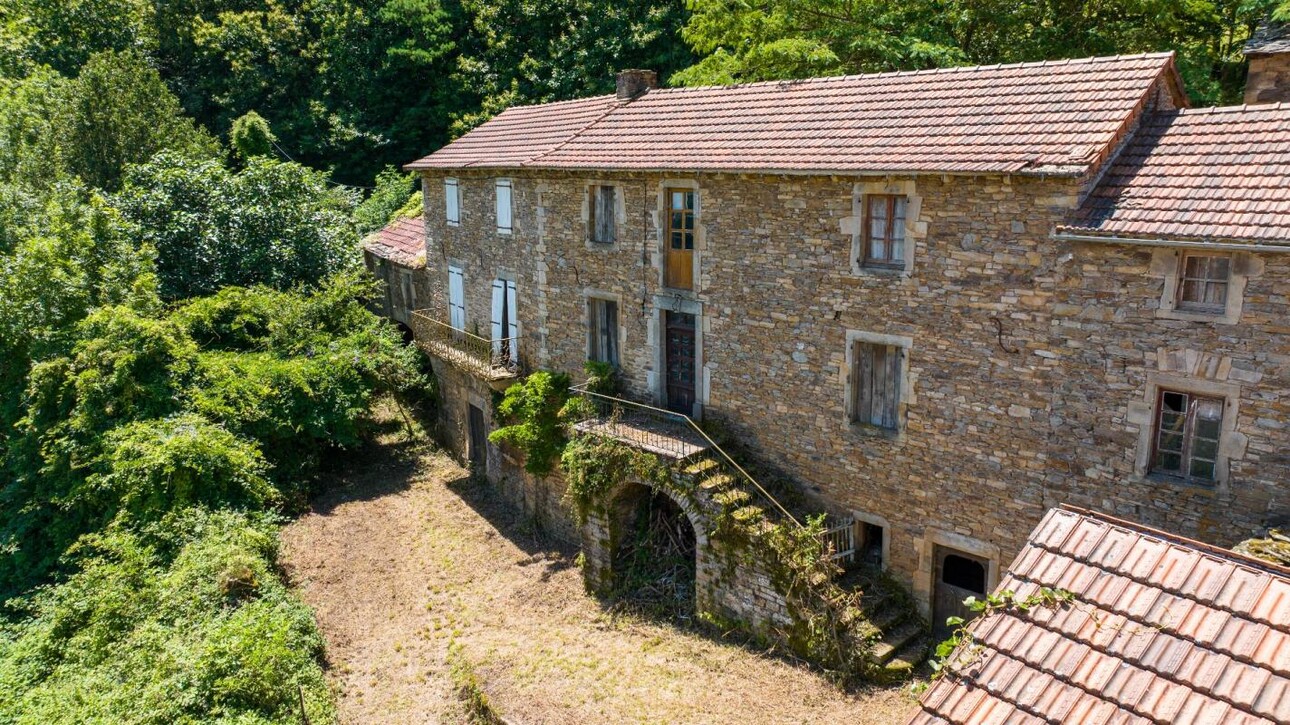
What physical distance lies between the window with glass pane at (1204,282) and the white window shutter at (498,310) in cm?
1386

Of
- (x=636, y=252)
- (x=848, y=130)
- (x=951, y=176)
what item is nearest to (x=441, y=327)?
(x=636, y=252)

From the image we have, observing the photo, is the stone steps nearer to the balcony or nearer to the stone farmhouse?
the stone farmhouse

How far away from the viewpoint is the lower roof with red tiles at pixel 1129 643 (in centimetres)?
564

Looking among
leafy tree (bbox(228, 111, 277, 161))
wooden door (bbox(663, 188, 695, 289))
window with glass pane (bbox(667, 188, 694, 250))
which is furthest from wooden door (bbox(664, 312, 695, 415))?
leafy tree (bbox(228, 111, 277, 161))

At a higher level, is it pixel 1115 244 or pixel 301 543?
pixel 1115 244

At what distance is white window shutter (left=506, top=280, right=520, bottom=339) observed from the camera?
20109 millimetres

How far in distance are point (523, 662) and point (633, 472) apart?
357cm

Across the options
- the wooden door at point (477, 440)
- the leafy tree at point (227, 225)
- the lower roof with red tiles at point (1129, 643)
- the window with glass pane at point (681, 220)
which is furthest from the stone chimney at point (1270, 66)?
the leafy tree at point (227, 225)

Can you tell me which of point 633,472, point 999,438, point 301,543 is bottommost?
point 301,543

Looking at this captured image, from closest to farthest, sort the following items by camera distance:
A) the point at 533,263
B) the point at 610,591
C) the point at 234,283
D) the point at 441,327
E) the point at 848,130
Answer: the point at 848,130
the point at 610,591
the point at 533,263
the point at 441,327
the point at 234,283

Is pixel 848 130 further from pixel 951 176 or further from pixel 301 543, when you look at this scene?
pixel 301 543

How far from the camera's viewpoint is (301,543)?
19.5 metres

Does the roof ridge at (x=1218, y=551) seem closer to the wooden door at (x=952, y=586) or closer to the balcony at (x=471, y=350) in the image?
the wooden door at (x=952, y=586)

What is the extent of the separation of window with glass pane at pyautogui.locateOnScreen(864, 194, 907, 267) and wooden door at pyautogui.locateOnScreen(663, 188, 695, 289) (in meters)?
3.48
